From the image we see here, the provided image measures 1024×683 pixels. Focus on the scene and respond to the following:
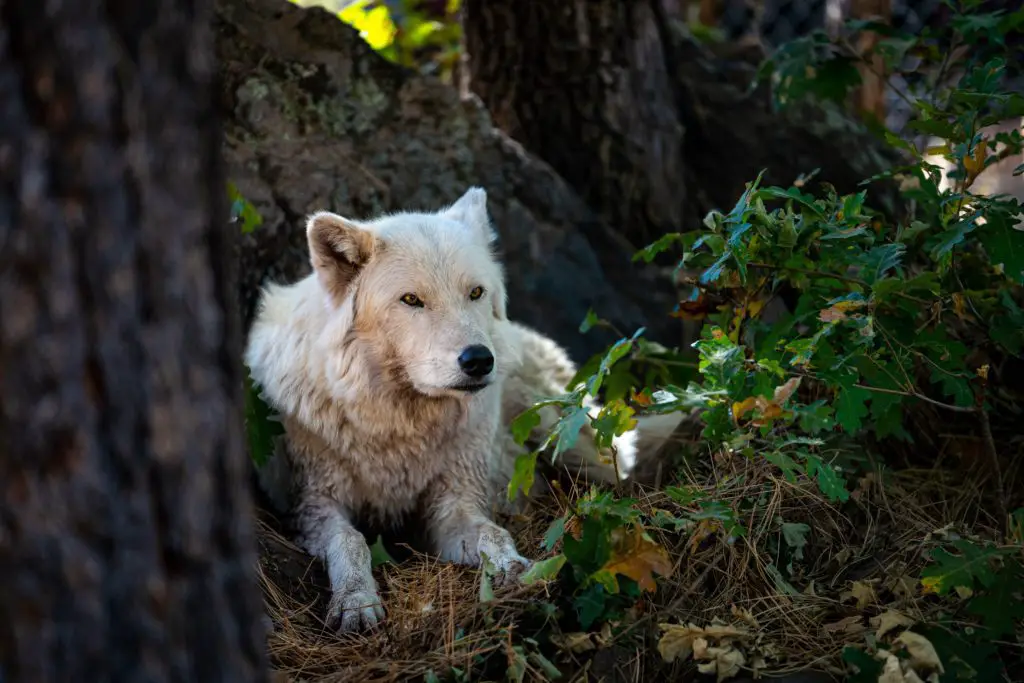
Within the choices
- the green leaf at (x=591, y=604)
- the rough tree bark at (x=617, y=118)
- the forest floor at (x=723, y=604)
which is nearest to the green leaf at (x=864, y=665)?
the forest floor at (x=723, y=604)

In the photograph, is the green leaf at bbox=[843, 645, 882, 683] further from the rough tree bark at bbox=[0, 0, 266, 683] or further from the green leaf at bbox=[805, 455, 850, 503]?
the rough tree bark at bbox=[0, 0, 266, 683]

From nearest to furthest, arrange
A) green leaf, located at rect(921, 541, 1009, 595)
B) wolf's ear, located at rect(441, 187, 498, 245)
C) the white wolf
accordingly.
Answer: green leaf, located at rect(921, 541, 1009, 595) < the white wolf < wolf's ear, located at rect(441, 187, 498, 245)

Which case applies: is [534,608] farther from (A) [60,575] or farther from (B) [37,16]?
(B) [37,16]

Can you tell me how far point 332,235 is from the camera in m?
3.81

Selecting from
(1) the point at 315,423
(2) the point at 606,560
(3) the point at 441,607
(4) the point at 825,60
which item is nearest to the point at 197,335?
(2) the point at 606,560

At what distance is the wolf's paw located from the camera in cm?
335

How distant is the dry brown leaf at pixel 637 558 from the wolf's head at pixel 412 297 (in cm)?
102

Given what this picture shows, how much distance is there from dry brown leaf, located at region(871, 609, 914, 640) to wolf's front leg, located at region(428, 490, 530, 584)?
1144mm

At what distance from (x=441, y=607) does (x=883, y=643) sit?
4.23ft

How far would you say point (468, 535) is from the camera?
12.9 feet

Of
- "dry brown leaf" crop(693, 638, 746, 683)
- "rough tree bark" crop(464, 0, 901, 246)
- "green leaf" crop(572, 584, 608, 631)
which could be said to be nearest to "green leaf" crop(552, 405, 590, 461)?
"green leaf" crop(572, 584, 608, 631)

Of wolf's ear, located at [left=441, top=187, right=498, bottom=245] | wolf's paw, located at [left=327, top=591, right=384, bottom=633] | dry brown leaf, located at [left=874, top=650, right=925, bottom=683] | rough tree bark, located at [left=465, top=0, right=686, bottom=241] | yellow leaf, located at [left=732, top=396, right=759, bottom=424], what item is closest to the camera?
dry brown leaf, located at [left=874, top=650, right=925, bottom=683]

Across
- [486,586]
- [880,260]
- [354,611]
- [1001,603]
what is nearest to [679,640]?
[486,586]

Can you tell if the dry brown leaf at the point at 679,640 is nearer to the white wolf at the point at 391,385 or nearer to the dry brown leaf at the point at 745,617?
the dry brown leaf at the point at 745,617
